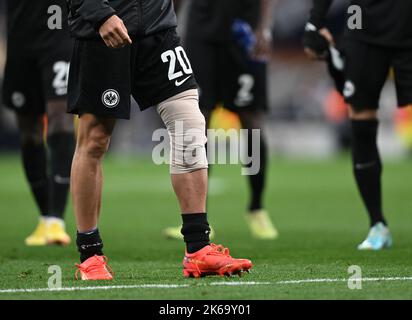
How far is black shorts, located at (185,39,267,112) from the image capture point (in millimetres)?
8289

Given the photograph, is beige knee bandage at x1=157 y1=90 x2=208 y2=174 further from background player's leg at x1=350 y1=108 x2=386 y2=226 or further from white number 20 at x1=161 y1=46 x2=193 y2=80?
background player's leg at x1=350 y1=108 x2=386 y2=226

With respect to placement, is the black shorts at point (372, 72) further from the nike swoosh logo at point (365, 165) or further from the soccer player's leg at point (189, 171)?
the soccer player's leg at point (189, 171)

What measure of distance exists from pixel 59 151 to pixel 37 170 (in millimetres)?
423

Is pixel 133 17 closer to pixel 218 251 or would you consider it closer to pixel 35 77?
pixel 218 251

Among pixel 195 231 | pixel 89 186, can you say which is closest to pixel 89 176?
pixel 89 186

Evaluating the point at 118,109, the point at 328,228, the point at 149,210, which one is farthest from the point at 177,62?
the point at 149,210

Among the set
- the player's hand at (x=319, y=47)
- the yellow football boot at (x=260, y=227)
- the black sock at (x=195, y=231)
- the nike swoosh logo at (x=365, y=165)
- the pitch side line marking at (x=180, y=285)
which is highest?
the player's hand at (x=319, y=47)

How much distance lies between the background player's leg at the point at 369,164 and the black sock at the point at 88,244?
2.16 m

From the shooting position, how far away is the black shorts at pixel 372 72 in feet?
22.4

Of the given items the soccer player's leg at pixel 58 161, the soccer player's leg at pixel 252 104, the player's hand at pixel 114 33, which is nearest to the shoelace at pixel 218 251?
the player's hand at pixel 114 33

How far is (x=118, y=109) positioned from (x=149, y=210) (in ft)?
19.1

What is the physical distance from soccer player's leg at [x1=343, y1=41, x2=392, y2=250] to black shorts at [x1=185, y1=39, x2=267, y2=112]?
1488 millimetres

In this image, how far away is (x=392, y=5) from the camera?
22.5ft
